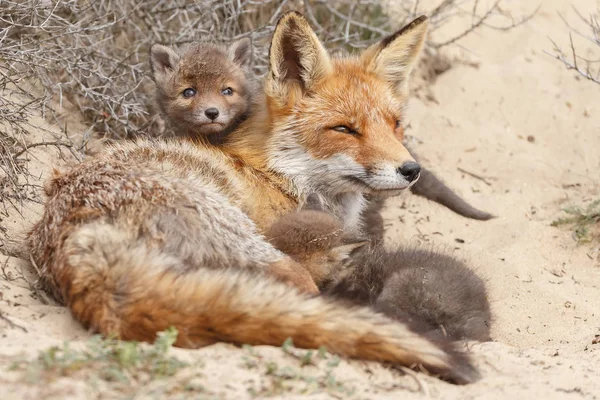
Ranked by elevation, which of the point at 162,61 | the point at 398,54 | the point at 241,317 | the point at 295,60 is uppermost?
the point at 398,54

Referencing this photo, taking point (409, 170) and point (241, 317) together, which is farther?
point (409, 170)

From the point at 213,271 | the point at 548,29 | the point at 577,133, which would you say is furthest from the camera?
the point at 548,29

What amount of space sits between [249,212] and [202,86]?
189 cm

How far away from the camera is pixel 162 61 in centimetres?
675

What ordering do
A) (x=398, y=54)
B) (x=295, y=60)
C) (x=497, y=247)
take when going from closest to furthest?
1. (x=295, y=60)
2. (x=398, y=54)
3. (x=497, y=247)

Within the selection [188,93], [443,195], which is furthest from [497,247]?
[188,93]

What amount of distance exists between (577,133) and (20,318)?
6.85 m

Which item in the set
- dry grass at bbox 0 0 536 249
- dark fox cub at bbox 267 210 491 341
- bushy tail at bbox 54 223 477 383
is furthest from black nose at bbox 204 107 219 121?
bushy tail at bbox 54 223 477 383

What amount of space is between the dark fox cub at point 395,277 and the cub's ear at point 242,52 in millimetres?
2394

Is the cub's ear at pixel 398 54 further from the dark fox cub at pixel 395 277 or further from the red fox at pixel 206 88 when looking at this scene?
the dark fox cub at pixel 395 277

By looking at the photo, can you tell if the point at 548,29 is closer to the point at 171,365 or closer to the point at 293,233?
the point at 293,233

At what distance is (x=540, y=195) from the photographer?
7.88 metres

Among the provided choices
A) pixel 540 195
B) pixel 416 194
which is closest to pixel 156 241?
pixel 416 194

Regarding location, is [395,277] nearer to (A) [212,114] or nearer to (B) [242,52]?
(A) [212,114]
